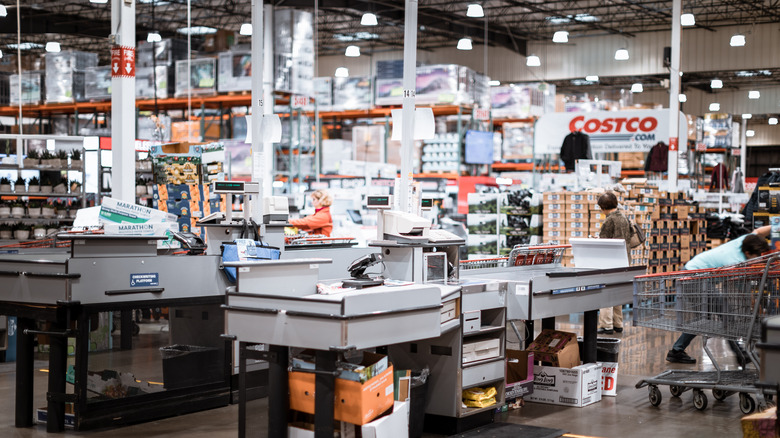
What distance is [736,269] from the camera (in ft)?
20.4

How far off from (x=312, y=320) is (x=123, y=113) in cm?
464

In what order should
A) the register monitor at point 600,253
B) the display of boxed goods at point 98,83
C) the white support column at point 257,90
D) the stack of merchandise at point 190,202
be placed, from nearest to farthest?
the register monitor at point 600,253 < the white support column at point 257,90 < the stack of merchandise at point 190,202 < the display of boxed goods at point 98,83

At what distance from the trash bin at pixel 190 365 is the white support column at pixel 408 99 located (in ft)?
6.89

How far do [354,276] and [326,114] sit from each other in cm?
1342

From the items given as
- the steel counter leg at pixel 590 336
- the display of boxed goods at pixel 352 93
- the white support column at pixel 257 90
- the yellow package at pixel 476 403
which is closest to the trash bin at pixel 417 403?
the yellow package at pixel 476 403

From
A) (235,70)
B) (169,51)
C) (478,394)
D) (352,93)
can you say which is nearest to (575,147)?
(352,93)

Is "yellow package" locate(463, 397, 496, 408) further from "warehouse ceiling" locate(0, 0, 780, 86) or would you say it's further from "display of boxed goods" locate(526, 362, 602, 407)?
"warehouse ceiling" locate(0, 0, 780, 86)

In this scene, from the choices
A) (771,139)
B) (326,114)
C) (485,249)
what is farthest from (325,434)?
(771,139)

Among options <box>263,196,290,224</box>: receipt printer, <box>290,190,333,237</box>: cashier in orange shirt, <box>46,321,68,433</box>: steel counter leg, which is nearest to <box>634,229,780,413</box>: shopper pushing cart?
<box>263,196,290,224</box>: receipt printer

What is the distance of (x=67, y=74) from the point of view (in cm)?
1734

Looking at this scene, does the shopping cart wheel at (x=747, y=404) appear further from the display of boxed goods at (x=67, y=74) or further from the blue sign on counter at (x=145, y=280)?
the display of boxed goods at (x=67, y=74)

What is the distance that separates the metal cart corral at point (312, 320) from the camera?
171 inches

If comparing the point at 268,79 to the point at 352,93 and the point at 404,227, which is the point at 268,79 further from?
the point at 404,227

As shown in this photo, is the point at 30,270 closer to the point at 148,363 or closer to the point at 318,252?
the point at 148,363
